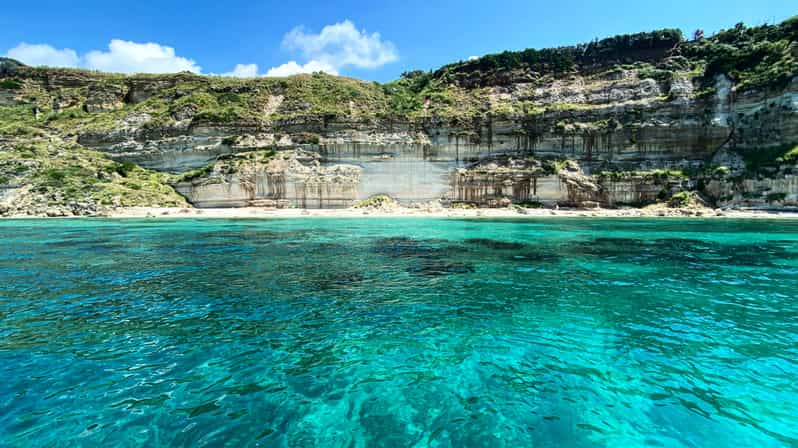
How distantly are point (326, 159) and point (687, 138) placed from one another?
48.1m

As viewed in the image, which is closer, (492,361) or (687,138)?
(492,361)

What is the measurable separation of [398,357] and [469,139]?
50045 millimetres

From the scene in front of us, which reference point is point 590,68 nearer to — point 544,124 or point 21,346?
point 544,124

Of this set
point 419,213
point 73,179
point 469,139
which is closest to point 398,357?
point 419,213

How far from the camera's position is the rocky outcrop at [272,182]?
51344mm

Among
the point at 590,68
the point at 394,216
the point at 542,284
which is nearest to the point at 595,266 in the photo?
the point at 542,284

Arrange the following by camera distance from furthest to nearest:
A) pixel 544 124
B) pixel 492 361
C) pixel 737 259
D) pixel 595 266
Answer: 1. pixel 544 124
2. pixel 737 259
3. pixel 595 266
4. pixel 492 361

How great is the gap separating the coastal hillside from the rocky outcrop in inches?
7.8

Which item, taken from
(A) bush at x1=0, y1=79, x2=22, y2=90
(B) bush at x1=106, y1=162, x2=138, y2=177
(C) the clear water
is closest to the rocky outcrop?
(B) bush at x1=106, y1=162, x2=138, y2=177

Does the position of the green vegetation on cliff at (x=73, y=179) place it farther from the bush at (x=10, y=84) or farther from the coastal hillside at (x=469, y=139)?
the bush at (x=10, y=84)

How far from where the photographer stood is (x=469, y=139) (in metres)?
53.4

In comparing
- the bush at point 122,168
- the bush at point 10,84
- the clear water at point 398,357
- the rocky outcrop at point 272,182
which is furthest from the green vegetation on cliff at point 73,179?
the clear water at point 398,357

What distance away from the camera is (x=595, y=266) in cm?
1512

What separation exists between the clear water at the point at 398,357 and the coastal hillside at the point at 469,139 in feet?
128
